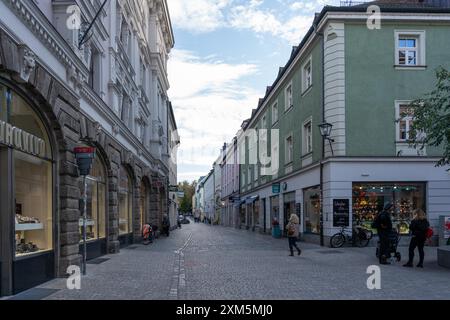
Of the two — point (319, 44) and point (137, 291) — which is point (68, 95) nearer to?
point (137, 291)

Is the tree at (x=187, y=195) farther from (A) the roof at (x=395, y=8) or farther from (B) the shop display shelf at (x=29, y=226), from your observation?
(B) the shop display shelf at (x=29, y=226)

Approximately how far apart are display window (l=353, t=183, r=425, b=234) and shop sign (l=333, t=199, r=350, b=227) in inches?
28.3

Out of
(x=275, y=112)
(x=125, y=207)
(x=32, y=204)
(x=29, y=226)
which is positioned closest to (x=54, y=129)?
(x=32, y=204)

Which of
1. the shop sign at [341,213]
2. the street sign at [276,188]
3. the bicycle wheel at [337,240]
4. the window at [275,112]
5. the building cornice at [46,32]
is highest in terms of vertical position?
the window at [275,112]

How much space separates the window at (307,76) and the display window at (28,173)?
55.6 ft

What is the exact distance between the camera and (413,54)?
23.3 metres

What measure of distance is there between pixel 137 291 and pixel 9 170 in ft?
10.8

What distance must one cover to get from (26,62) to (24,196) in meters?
2.70

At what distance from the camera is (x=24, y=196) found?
34.6 ft

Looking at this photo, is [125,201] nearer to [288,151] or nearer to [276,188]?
[288,151]

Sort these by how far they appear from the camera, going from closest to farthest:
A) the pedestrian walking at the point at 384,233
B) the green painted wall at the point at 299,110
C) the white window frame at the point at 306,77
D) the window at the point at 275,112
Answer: the pedestrian walking at the point at 384,233
the green painted wall at the point at 299,110
the white window frame at the point at 306,77
the window at the point at 275,112

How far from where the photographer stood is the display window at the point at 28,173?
9.60 metres

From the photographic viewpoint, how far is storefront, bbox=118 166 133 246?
2235cm

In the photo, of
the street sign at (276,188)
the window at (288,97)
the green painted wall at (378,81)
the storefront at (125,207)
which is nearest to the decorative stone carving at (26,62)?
the storefront at (125,207)
